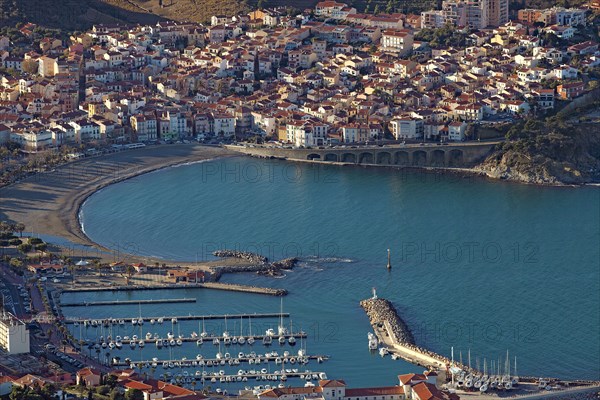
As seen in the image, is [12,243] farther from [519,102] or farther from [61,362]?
[519,102]

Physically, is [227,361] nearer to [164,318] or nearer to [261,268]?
[164,318]

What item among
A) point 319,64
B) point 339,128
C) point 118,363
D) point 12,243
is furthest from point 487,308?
point 319,64

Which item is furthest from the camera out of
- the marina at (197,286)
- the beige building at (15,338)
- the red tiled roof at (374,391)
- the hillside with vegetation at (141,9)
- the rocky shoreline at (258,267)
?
the hillside with vegetation at (141,9)

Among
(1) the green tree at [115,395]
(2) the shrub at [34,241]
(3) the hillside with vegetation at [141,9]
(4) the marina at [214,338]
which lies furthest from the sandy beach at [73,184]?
(3) the hillside with vegetation at [141,9]

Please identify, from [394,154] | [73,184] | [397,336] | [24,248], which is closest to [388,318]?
[397,336]

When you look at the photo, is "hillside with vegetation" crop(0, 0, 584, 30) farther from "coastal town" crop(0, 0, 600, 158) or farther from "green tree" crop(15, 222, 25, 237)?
"green tree" crop(15, 222, 25, 237)

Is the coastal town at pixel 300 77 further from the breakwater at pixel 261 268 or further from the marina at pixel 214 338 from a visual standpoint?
the marina at pixel 214 338

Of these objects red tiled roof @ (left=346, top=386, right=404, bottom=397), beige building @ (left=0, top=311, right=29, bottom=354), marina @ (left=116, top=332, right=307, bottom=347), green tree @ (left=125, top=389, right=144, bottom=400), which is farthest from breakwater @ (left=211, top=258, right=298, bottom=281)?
green tree @ (left=125, top=389, right=144, bottom=400)
